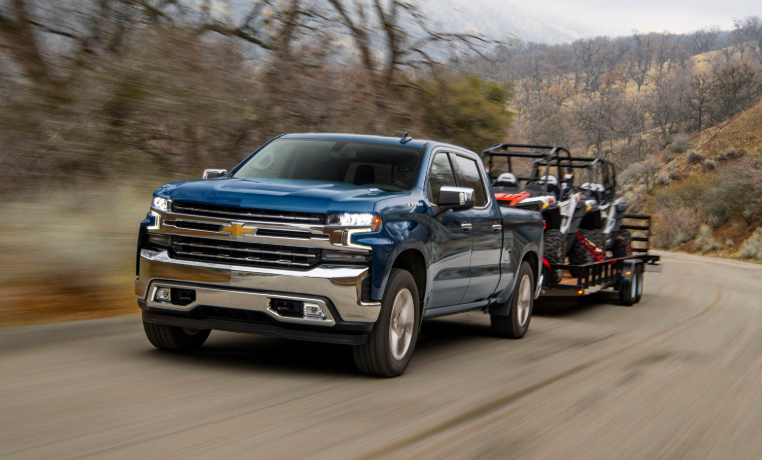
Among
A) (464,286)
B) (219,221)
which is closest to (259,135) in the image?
(464,286)

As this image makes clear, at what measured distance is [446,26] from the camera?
69.2 feet

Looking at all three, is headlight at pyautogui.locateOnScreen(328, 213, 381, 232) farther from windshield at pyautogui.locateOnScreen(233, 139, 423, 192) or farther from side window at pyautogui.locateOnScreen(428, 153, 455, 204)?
side window at pyautogui.locateOnScreen(428, 153, 455, 204)

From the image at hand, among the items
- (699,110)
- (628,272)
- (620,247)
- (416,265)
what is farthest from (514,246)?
(699,110)

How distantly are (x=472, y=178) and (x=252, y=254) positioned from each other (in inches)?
125

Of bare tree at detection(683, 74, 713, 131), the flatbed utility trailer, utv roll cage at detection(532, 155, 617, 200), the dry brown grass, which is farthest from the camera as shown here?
bare tree at detection(683, 74, 713, 131)

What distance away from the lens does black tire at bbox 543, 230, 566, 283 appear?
12.4 meters

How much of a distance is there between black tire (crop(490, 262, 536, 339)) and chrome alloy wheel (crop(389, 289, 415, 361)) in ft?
8.96

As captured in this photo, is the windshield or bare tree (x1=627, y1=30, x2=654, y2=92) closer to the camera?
the windshield

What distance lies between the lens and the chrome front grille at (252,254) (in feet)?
19.7

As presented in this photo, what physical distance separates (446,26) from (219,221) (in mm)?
16002

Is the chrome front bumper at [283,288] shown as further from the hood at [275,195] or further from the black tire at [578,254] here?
the black tire at [578,254]

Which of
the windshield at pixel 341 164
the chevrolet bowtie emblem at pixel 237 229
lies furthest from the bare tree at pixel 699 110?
the chevrolet bowtie emblem at pixel 237 229

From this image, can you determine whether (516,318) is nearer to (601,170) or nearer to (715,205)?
(601,170)

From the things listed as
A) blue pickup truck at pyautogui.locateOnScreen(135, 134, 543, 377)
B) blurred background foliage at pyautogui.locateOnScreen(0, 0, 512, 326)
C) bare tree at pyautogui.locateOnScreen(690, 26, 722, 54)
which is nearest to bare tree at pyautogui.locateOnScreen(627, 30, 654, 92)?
bare tree at pyautogui.locateOnScreen(690, 26, 722, 54)
